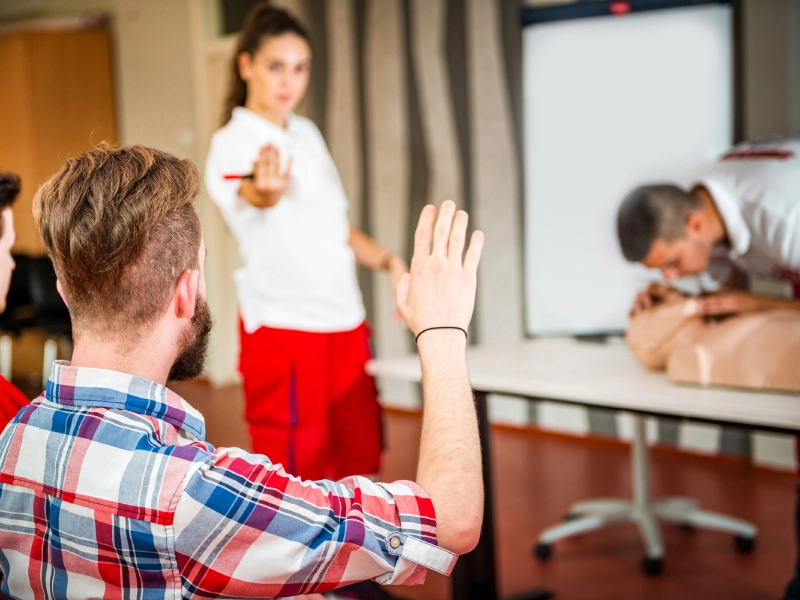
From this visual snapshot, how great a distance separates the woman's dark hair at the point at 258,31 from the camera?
214 cm

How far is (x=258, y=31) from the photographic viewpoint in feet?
7.06

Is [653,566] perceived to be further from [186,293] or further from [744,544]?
[186,293]

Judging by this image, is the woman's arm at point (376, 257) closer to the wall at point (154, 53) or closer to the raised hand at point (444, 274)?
the raised hand at point (444, 274)

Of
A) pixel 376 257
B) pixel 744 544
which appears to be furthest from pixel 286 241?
pixel 744 544

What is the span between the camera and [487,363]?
6.11 ft

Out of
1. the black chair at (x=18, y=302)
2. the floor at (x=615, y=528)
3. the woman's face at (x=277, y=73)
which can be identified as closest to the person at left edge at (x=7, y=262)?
the woman's face at (x=277, y=73)

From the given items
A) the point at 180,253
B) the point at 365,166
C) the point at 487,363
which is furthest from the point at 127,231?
the point at 365,166

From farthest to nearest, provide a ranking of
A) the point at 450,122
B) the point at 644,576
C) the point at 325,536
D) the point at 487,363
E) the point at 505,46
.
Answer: the point at 450,122 < the point at 505,46 < the point at 644,576 < the point at 487,363 < the point at 325,536

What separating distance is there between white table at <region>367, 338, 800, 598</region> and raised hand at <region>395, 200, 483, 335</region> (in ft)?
2.53

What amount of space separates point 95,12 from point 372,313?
6.82ft

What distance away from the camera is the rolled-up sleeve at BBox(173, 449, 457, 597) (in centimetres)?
72

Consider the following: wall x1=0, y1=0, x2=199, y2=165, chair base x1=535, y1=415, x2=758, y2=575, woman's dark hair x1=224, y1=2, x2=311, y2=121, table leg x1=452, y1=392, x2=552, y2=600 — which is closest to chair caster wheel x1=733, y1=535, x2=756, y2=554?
chair base x1=535, y1=415, x2=758, y2=575

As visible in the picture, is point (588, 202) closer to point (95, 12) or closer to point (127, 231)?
point (127, 231)

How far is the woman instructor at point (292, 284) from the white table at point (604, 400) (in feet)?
0.57
